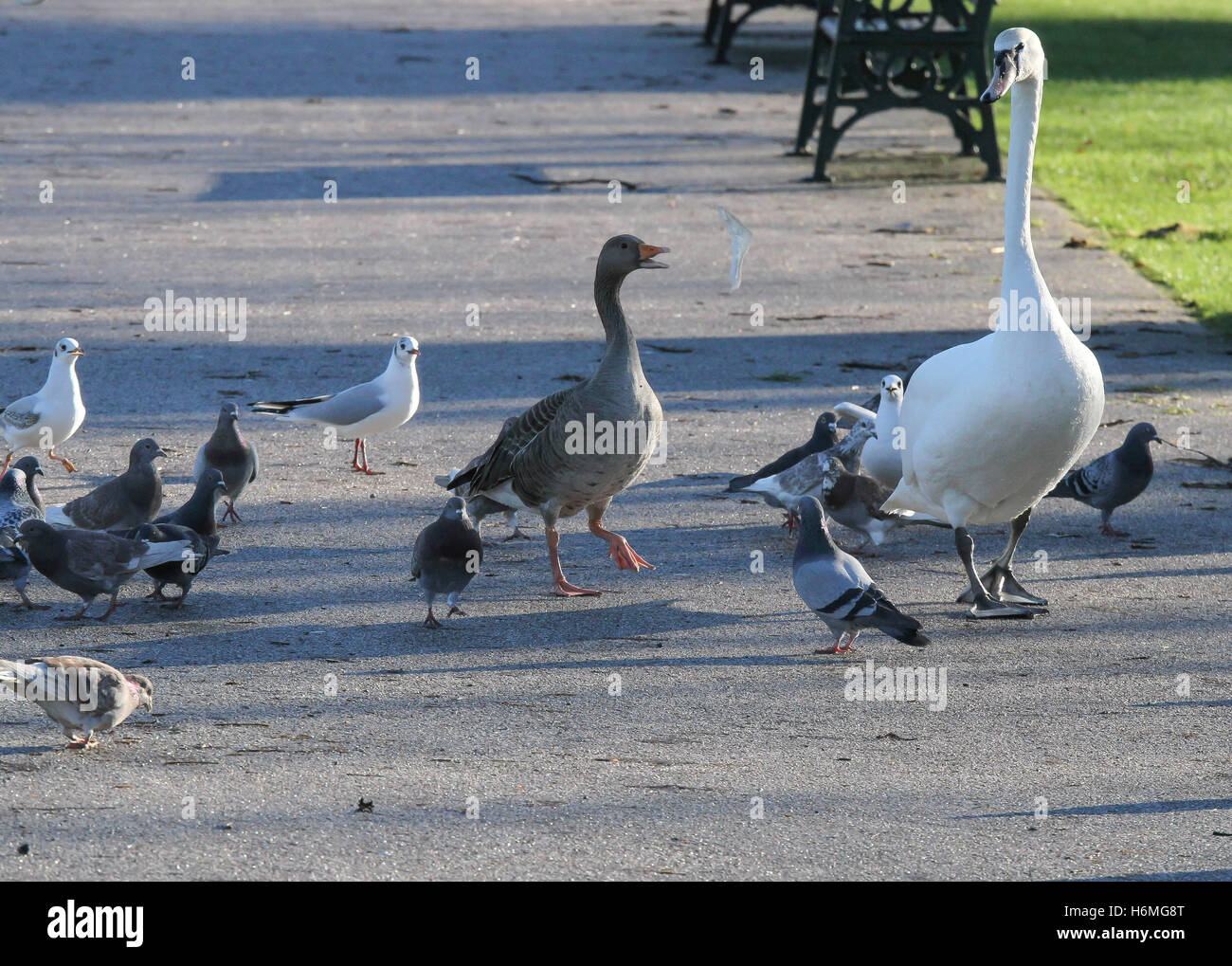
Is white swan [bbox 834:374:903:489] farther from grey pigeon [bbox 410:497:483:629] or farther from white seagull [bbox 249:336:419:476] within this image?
white seagull [bbox 249:336:419:476]

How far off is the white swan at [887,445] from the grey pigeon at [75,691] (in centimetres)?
345

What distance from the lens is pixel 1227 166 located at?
15.5 meters

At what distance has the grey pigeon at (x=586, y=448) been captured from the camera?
5891mm

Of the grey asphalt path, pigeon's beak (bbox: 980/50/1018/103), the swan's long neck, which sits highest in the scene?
pigeon's beak (bbox: 980/50/1018/103)

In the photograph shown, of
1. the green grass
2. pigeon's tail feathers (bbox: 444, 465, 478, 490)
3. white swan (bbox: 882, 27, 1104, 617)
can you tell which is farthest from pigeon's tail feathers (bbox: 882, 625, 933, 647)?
the green grass

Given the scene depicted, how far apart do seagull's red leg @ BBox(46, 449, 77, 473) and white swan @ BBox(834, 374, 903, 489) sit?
3633mm

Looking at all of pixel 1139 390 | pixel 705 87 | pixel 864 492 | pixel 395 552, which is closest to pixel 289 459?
pixel 395 552

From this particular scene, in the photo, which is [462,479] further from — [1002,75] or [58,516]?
[1002,75]

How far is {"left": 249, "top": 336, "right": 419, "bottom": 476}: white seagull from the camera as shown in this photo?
7176 millimetres

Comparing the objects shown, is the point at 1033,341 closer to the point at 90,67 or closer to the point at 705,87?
the point at 705,87

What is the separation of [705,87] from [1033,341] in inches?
601

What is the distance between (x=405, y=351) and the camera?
288 inches

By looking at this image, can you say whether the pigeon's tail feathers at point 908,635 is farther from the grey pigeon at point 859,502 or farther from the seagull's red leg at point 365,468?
the seagull's red leg at point 365,468

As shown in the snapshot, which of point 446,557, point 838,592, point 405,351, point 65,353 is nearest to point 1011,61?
point 838,592
